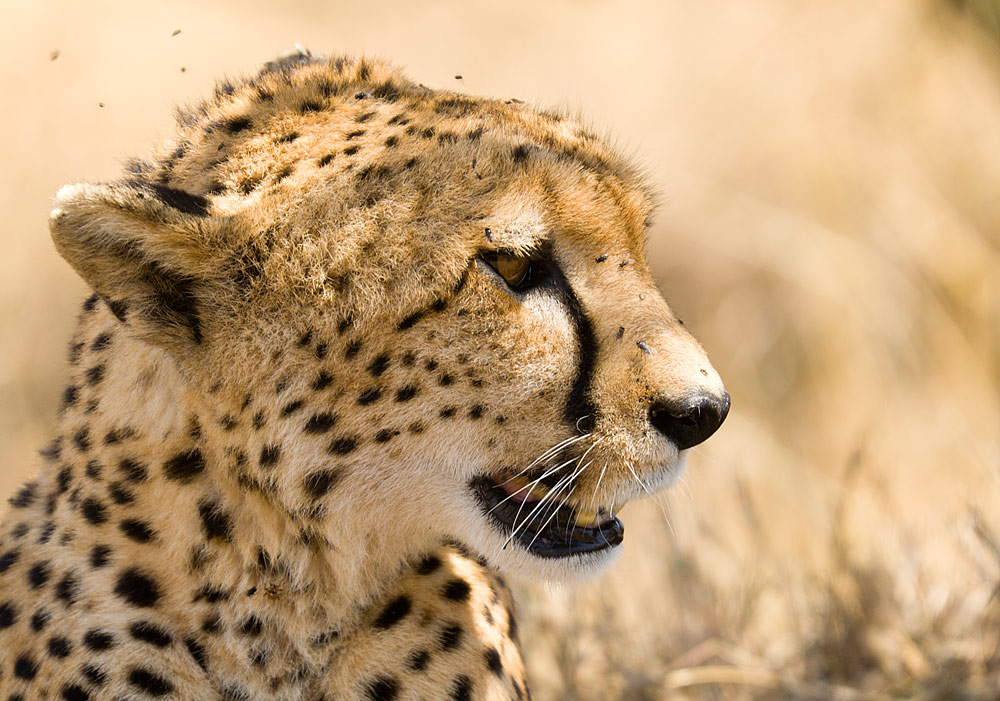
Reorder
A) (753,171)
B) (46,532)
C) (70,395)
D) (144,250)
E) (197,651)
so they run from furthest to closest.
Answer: (753,171) → (70,395) → (46,532) → (197,651) → (144,250)

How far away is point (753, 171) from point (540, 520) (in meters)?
4.50

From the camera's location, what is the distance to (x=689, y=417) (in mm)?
1674

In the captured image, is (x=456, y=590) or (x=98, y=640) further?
(x=456, y=590)

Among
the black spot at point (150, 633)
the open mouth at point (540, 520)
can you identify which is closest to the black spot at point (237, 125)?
the open mouth at point (540, 520)

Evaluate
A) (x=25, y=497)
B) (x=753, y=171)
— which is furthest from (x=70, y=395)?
(x=753, y=171)

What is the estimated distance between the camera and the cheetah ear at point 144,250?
162 centimetres

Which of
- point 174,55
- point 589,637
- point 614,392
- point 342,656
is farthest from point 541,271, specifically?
point 174,55

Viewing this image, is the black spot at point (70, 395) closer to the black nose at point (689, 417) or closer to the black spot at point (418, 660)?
the black spot at point (418, 660)

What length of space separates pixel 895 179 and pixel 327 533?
4.77m

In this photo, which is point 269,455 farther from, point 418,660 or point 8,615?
point 8,615

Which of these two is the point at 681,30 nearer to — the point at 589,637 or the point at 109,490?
the point at 589,637

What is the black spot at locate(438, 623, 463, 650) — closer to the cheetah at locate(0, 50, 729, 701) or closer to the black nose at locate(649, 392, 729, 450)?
the cheetah at locate(0, 50, 729, 701)

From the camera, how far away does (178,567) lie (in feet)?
5.84

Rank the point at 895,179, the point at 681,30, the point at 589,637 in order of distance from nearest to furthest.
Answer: the point at 589,637 < the point at 895,179 < the point at 681,30
